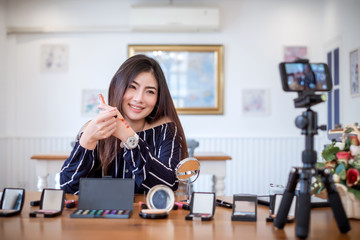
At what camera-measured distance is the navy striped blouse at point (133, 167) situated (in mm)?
1321

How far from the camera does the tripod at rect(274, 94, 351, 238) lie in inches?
31.4

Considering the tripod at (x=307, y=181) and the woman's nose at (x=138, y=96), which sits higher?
the woman's nose at (x=138, y=96)

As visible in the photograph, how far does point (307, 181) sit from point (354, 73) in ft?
11.2

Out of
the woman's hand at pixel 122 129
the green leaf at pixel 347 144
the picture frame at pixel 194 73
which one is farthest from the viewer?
the picture frame at pixel 194 73

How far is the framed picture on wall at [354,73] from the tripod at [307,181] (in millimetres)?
3183

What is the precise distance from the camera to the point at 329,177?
844 millimetres

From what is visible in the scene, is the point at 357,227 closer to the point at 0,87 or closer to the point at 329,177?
the point at 329,177

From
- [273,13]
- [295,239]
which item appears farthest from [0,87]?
[295,239]

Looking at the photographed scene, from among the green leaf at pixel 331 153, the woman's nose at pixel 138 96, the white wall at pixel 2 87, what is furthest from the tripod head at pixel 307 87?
the white wall at pixel 2 87

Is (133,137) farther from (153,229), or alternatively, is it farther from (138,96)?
(153,229)

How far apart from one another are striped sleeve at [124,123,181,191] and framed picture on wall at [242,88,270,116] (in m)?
3.34

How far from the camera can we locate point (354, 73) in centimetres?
378

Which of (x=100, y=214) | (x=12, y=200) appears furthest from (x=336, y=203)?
(x=12, y=200)

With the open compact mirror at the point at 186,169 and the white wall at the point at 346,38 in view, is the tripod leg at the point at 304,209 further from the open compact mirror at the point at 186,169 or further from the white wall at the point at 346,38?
the white wall at the point at 346,38
